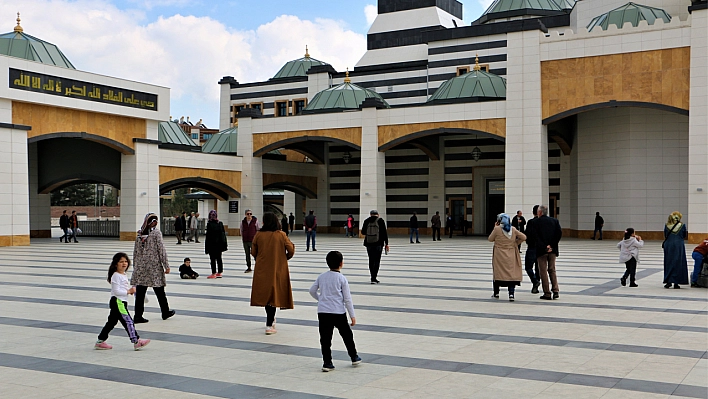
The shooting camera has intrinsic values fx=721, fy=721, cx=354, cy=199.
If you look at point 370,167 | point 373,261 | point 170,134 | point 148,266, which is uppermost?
point 170,134

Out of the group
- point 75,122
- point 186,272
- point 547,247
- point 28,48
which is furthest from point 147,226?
point 28,48

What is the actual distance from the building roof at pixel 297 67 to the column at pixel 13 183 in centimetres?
2595

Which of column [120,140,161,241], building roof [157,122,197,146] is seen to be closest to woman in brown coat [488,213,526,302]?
column [120,140,161,241]

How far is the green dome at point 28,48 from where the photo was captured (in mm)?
31938

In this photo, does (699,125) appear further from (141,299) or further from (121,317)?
(121,317)

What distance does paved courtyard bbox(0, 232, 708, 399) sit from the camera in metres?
6.25

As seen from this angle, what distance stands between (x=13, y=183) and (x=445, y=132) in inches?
713

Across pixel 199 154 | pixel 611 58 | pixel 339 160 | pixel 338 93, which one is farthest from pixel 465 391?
pixel 339 160

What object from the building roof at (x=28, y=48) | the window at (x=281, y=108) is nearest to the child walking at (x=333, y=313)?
the building roof at (x=28, y=48)

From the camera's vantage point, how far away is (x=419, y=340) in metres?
8.38

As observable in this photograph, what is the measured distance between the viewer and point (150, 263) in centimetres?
976

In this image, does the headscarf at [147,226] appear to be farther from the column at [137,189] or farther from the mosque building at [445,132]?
the column at [137,189]

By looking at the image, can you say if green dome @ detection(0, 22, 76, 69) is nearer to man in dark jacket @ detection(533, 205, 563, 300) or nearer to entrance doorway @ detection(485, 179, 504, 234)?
entrance doorway @ detection(485, 179, 504, 234)

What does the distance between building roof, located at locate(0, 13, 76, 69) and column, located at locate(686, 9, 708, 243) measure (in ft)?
88.9
